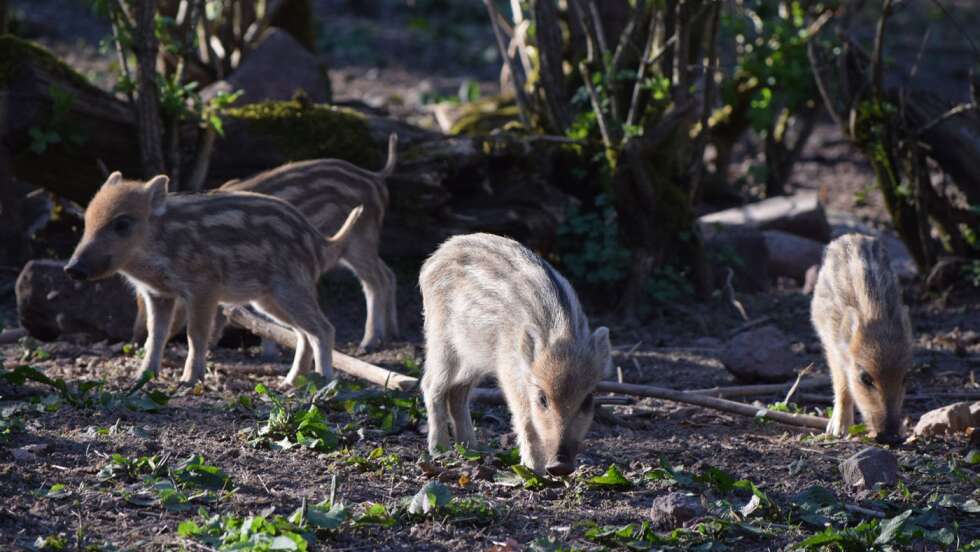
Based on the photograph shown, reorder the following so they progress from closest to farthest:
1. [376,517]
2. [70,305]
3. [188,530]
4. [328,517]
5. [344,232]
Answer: [188,530] < [328,517] < [376,517] < [344,232] < [70,305]

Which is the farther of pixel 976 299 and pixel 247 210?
pixel 976 299

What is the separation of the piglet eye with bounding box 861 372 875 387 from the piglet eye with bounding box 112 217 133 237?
369 centimetres

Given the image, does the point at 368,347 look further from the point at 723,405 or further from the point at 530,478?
the point at 530,478

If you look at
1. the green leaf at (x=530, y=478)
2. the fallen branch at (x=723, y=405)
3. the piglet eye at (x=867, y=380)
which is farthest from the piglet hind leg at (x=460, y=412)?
the piglet eye at (x=867, y=380)

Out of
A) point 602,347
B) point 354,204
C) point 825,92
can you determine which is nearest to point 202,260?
point 354,204

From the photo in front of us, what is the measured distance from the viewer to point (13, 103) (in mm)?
7609

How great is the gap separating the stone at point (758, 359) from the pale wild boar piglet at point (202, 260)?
2.14m

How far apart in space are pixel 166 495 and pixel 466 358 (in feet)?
4.91

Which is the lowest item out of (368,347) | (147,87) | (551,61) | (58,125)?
(368,347)

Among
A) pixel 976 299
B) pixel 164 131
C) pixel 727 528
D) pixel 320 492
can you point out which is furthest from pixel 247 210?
pixel 976 299

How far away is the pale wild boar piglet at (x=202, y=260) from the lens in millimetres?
6555

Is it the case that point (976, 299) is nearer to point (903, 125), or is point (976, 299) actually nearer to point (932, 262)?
point (932, 262)

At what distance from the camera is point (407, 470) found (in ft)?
15.8

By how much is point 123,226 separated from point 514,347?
253 cm
